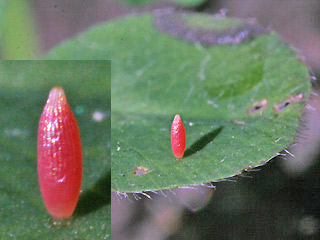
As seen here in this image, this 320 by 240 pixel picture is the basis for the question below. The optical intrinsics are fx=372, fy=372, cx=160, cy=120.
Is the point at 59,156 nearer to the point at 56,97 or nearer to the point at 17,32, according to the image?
the point at 56,97

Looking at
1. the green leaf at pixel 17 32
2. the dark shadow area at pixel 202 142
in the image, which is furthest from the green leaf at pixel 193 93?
the green leaf at pixel 17 32

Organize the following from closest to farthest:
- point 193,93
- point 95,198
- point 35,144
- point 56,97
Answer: point 56,97 < point 95,198 < point 35,144 < point 193,93

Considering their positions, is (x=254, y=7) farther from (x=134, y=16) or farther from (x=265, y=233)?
(x=265, y=233)

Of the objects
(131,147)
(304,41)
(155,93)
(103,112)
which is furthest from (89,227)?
(304,41)

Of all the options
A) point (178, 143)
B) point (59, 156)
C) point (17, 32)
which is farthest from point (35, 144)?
point (17, 32)

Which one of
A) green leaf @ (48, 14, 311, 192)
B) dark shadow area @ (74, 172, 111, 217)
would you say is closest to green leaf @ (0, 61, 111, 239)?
dark shadow area @ (74, 172, 111, 217)

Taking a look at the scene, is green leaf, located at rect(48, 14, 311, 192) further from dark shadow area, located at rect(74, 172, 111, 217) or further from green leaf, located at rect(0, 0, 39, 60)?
green leaf, located at rect(0, 0, 39, 60)
